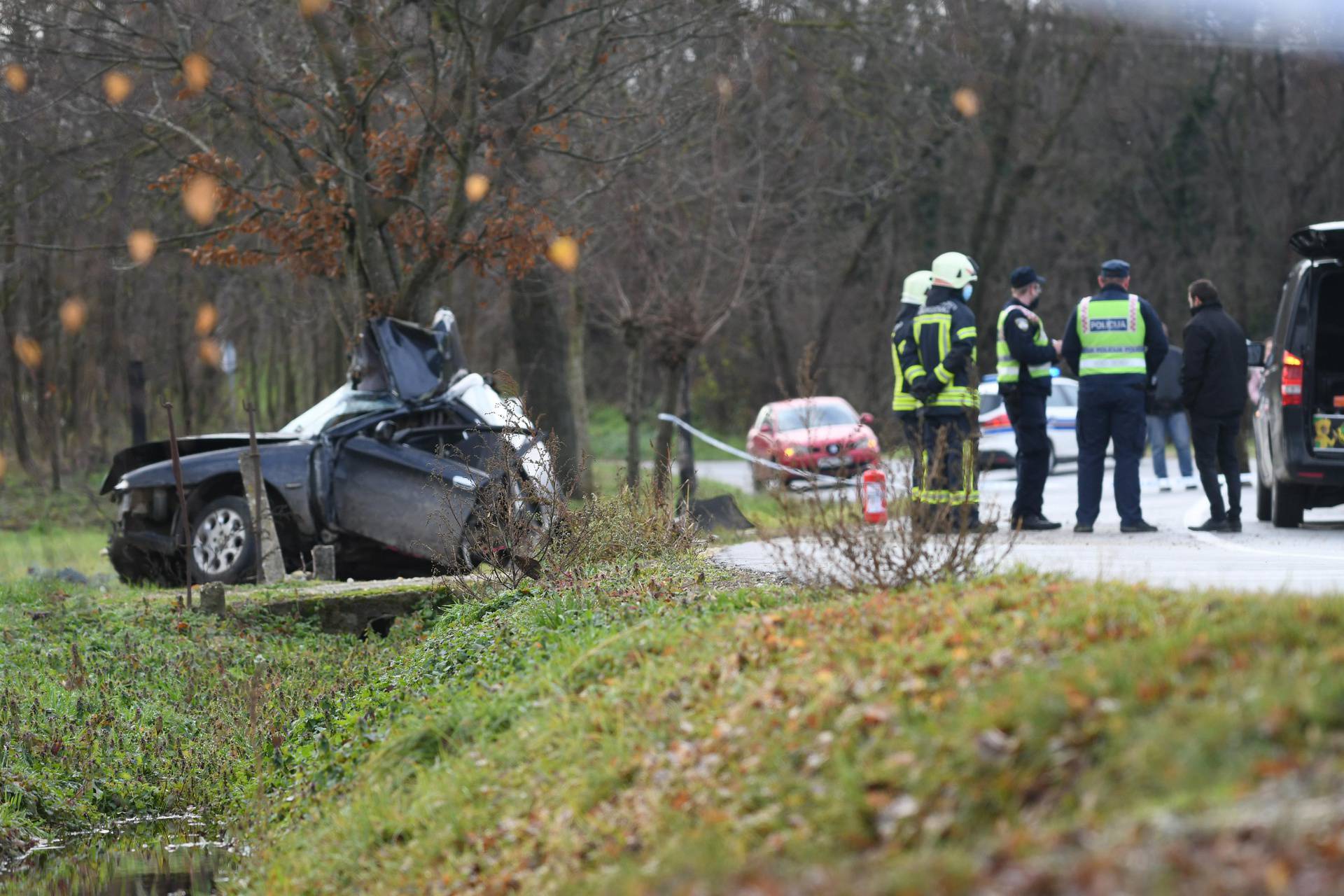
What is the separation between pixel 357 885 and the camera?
19.4 ft

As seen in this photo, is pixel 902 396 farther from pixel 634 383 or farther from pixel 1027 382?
pixel 634 383

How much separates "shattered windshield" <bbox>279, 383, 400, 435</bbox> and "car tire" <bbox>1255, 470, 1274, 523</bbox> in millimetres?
6815

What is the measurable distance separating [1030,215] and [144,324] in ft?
62.9

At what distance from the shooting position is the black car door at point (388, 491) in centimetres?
1244

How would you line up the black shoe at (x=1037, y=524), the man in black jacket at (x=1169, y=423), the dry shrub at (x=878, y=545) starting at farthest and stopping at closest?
1. the man in black jacket at (x=1169, y=423)
2. the black shoe at (x=1037, y=524)
3. the dry shrub at (x=878, y=545)

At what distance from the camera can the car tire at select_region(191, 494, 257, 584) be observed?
12891 millimetres

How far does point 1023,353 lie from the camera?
12680mm

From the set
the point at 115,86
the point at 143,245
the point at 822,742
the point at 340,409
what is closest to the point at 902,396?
the point at 340,409

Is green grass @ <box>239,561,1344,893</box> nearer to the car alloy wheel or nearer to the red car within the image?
the car alloy wheel

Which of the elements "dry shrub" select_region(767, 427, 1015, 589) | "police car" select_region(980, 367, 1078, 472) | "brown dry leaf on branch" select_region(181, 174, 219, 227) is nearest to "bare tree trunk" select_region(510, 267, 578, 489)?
"brown dry leaf on branch" select_region(181, 174, 219, 227)

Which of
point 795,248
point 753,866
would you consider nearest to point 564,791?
point 753,866

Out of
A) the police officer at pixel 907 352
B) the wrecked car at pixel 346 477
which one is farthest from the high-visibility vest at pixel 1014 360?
the wrecked car at pixel 346 477

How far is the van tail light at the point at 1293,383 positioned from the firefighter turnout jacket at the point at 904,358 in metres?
2.63

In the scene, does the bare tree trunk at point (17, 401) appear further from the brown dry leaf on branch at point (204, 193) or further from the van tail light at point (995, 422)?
the van tail light at point (995, 422)
